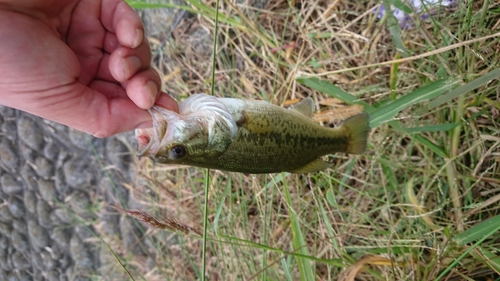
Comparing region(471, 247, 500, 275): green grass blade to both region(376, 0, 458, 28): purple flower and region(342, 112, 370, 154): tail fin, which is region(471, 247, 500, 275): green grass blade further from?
region(376, 0, 458, 28): purple flower

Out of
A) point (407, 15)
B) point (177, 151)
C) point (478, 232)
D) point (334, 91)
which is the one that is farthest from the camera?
point (407, 15)

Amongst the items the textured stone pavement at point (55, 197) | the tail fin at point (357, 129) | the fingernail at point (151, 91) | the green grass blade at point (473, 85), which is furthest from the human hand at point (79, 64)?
the textured stone pavement at point (55, 197)

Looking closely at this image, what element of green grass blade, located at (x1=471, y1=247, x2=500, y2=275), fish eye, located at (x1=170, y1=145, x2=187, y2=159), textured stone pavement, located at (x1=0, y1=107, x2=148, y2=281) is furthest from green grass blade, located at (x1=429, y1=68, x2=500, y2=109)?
textured stone pavement, located at (x1=0, y1=107, x2=148, y2=281)

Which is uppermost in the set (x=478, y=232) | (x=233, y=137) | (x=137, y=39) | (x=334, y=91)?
(x=137, y=39)

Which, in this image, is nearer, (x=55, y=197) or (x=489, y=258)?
(x=489, y=258)

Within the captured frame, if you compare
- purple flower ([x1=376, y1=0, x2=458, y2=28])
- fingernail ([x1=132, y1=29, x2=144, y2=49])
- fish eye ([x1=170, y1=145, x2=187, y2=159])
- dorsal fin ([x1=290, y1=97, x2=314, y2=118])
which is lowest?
fish eye ([x1=170, y1=145, x2=187, y2=159])

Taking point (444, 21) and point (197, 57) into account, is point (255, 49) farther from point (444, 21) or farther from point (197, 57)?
point (444, 21)

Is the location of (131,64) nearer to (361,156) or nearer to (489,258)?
(361,156)

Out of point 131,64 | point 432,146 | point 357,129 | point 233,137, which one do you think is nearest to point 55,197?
point 131,64
